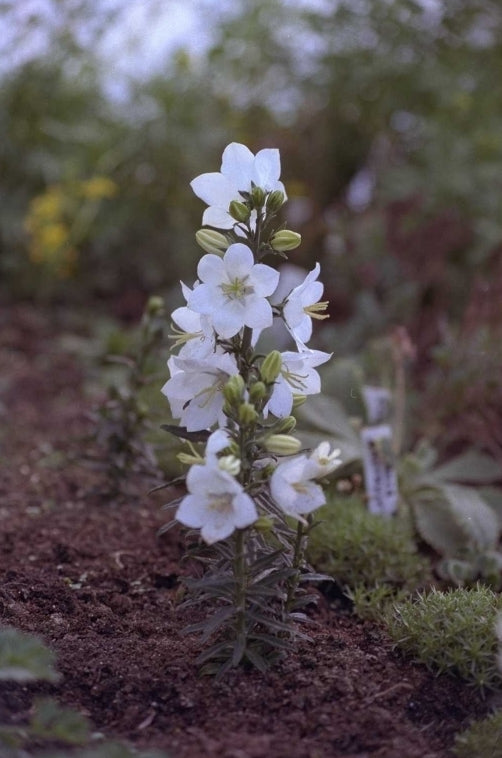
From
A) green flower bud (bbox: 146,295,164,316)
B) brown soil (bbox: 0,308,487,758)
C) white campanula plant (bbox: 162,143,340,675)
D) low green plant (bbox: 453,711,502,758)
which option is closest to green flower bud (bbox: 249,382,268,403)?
white campanula plant (bbox: 162,143,340,675)

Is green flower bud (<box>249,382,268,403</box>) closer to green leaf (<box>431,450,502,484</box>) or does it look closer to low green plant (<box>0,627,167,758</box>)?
low green plant (<box>0,627,167,758</box>)

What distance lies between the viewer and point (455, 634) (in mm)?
1683

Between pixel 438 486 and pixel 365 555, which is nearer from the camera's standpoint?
pixel 365 555

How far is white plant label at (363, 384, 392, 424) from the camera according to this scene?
287 cm

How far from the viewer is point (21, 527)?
7.89 ft

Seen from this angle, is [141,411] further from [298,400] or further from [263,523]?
[263,523]

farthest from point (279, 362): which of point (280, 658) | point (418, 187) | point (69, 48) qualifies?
point (69, 48)

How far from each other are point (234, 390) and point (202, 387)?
0.12 meters

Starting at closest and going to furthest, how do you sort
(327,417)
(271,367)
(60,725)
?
(60,725) < (271,367) < (327,417)

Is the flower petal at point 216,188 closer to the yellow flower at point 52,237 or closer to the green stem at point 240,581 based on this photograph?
the green stem at point 240,581

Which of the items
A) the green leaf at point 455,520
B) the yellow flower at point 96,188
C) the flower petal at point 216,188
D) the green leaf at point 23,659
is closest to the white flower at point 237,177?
the flower petal at point 216,188

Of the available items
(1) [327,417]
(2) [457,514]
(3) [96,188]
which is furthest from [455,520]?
(3) [96,188]

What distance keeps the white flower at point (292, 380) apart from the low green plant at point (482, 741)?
60 cm

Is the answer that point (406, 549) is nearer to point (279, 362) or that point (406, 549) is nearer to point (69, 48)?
point (279, 362)
